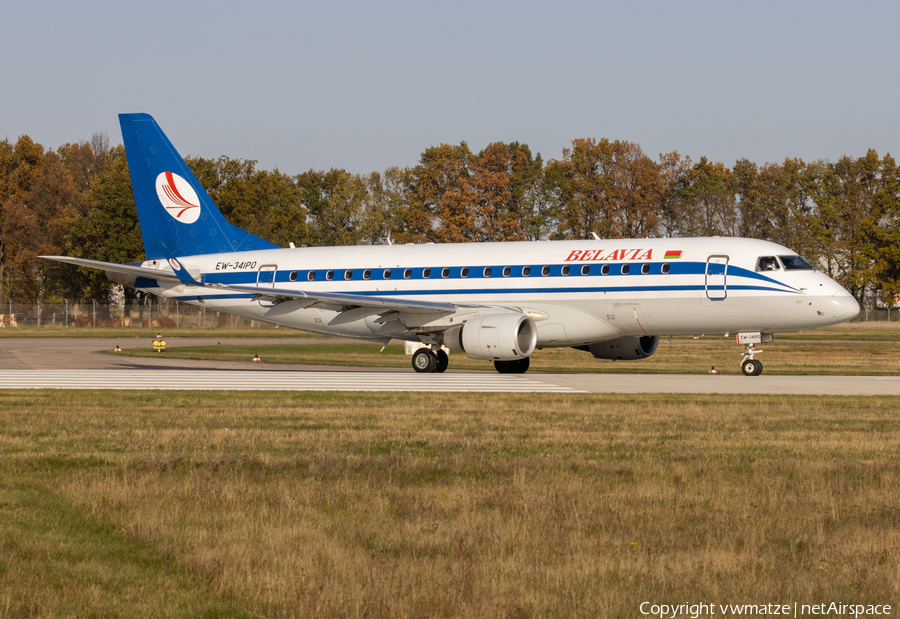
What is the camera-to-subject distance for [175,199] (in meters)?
32.8

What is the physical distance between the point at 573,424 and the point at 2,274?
283 feet

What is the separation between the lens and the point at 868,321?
7456 cm

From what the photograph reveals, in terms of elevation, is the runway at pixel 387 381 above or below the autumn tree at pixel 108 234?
below

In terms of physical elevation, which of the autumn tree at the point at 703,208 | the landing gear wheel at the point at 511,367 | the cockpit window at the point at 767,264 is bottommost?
the landing gear wheel at the point at 511,367

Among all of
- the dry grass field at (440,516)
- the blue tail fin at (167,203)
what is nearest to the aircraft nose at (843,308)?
the dry grass field at (440,516)

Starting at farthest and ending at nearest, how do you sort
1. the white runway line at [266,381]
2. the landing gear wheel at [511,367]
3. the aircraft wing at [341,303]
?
the landing gear wheel at [511,367], the aircraft wing at [341,303], the white runway line at [266,381]

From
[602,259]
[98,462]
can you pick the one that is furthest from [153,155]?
[98,462]

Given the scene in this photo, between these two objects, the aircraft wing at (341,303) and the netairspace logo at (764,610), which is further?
the aircraft wing at (341,303)

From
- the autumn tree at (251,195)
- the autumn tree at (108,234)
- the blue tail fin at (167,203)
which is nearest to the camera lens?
the blue tail fin at (167,203)

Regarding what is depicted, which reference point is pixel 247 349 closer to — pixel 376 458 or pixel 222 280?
pixel 222 280

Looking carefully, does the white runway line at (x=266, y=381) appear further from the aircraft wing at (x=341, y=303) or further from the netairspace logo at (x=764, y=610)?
the netairspace logo at (x=764, y=610)

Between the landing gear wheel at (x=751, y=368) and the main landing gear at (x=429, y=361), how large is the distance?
8.51 m

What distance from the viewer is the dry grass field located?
6.32 m

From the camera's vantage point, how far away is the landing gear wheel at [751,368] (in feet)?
87.9
